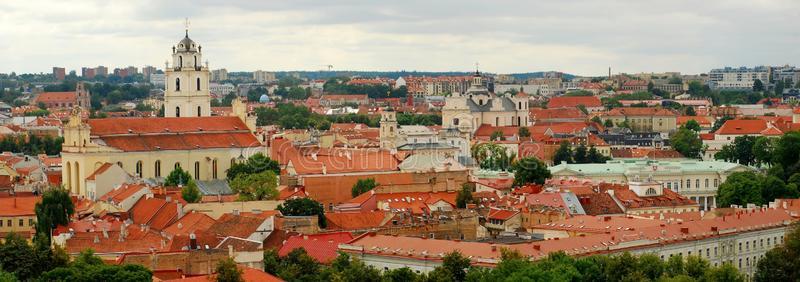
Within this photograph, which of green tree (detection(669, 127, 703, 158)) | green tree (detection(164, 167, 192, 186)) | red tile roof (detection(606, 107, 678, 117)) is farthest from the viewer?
red tile roof (detection(606, 107, 678, 117))

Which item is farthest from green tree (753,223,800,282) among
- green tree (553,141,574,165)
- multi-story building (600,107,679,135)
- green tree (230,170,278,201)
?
multi-story building (600,107,679,135)

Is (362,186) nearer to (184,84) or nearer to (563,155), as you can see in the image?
(184,84)

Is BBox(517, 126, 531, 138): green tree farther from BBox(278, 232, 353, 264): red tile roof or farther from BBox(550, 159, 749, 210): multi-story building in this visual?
BBox(278, 232, 353, 264): red tile roof

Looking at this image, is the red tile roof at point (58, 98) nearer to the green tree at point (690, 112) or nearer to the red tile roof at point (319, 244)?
the green tree at point (690, 112)

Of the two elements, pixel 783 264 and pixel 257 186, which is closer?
Result: pixel 783 264

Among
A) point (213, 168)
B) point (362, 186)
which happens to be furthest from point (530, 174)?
point (213, 168)

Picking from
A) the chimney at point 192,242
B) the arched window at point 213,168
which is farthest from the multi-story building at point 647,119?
the chimney at point 192,242

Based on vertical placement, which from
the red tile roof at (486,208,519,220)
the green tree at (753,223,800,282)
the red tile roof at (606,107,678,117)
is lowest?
the green tree at (753,223,800,282)
